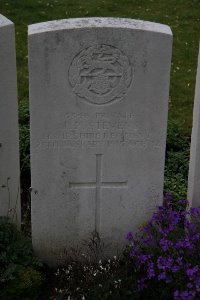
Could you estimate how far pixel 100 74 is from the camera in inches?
172

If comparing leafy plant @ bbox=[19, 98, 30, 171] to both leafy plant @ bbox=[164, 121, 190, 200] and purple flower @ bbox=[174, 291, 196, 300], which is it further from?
purple flower @ bbox=[174, 291, 196, 300]

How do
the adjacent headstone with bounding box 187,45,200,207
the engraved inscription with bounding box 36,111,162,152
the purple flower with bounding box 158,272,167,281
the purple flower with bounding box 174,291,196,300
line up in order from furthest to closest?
the adjacent headstone with bounding box 187,45,200,207 → the engraved inscription with bounding box 36,111,162,152 → the purple flower with bounding box 158,272,167,281 → the purple flower with bounding box 174,291,196,300

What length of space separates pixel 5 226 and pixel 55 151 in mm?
738

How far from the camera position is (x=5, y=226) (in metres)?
4.66

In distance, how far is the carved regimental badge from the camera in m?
4.30

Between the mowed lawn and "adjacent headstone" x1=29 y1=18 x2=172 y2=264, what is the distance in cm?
335

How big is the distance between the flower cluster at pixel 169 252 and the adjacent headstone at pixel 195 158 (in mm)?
103

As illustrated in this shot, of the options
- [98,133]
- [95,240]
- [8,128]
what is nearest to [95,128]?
[98,133]

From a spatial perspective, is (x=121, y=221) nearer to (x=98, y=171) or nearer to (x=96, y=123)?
(x=98, y=171)

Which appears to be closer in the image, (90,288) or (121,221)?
(90,288)

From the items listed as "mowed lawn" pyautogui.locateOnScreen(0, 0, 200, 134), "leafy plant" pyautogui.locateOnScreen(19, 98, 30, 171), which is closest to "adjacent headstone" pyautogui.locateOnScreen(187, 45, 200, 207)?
"leafy plant" pyautogui.locateOnScreen(19, 98, 30, 171)

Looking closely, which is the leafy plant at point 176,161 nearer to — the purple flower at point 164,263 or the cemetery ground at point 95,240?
the cemetery ground at point 95,240

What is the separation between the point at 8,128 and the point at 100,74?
91cm

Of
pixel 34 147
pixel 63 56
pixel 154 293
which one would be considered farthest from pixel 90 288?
pixel 63 56
